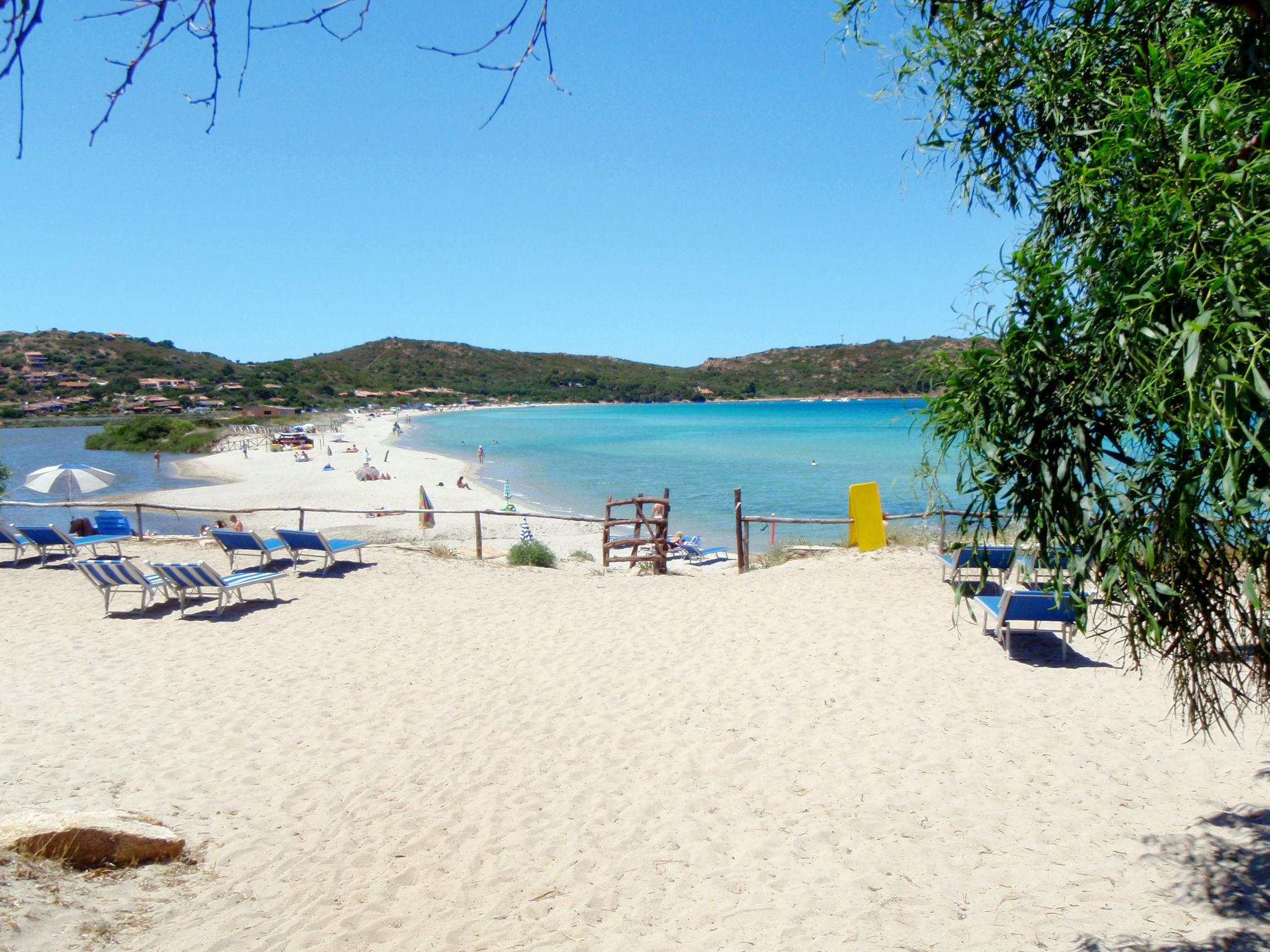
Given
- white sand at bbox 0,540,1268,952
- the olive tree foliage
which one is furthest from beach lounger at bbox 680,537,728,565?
the olive tree foliage

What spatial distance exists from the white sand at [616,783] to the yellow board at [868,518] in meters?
3.31

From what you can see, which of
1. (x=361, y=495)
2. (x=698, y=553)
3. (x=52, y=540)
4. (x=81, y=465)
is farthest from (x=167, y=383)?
(x=698, y=553)

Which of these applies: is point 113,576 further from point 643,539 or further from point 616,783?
point 643,539

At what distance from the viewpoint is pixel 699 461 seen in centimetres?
4738

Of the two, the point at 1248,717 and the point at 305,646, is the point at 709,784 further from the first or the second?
the point at 305,646

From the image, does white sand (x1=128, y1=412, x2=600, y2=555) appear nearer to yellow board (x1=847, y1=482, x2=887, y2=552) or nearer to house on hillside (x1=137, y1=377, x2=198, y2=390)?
yellow board (x1=847, y1=482, x2=887, y2=552)

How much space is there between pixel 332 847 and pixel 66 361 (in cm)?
10665

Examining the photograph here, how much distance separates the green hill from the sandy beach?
29396 millimetres

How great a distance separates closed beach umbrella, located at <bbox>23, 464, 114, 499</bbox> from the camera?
12.9 metres

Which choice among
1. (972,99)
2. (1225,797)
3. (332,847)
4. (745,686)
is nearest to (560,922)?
(332,847)

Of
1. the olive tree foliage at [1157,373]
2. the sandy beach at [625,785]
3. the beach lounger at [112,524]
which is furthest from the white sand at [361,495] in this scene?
the olive tree foliage at [1157,373]

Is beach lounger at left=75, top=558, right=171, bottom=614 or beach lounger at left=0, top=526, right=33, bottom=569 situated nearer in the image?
beach lounger at left=75, top=558, right=171, bottom=614

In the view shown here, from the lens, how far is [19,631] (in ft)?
25.6

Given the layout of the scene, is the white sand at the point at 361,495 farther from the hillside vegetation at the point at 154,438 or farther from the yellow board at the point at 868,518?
the yellow board at the point at 868,518
